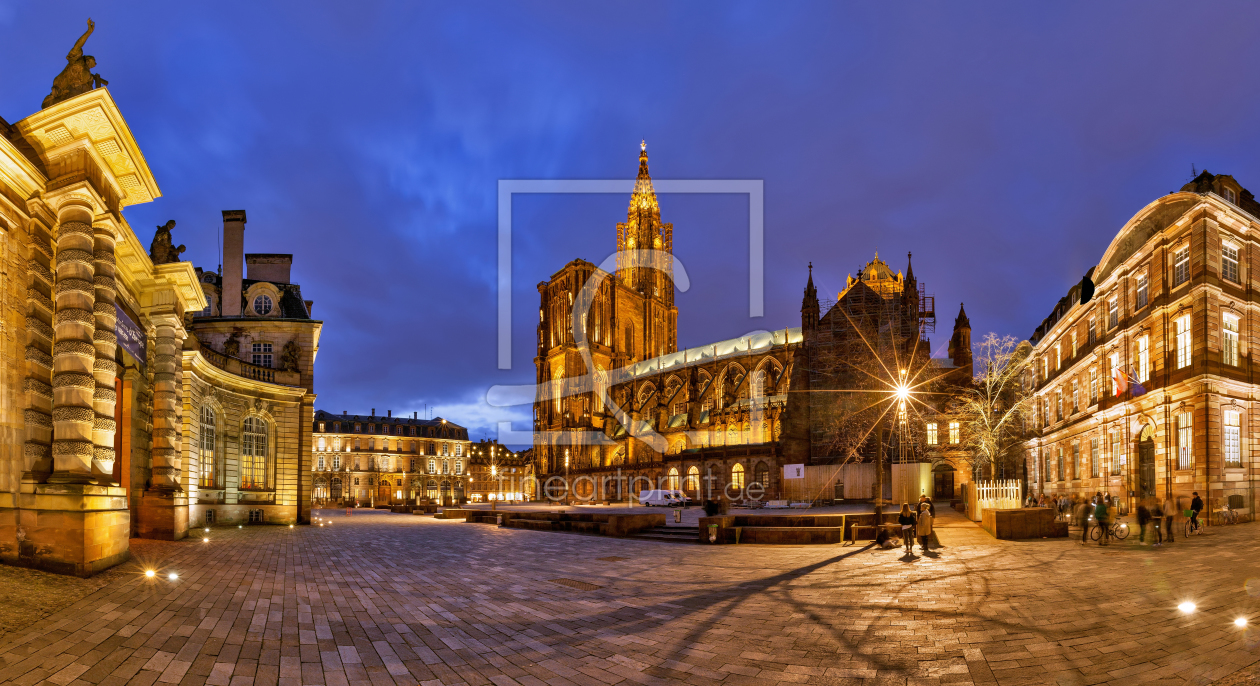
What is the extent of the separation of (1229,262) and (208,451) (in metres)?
42.9

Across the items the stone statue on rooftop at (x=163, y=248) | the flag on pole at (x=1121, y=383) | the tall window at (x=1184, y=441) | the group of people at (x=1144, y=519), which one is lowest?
the group of people at (x=1144, y=519)

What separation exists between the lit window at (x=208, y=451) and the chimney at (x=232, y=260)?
782 centimetres

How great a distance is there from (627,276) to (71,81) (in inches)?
3576

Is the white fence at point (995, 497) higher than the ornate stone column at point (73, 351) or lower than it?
lower

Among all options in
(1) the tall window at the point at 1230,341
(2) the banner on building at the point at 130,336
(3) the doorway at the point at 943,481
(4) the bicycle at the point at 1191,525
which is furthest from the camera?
(3) the doorway at the point at 943,481

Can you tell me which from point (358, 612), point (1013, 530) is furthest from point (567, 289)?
point (358, 612)

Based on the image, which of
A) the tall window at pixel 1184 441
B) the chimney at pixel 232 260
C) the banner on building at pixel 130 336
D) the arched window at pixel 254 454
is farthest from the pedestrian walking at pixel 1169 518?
the chimney at pixel 232 260

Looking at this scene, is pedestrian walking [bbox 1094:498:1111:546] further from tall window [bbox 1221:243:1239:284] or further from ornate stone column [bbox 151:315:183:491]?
ornate stone column [bbox 151:315:183:491]

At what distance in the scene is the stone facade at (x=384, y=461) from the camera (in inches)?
3691

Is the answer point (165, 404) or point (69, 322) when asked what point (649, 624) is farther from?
point (165, 404)

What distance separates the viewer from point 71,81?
12070 mm

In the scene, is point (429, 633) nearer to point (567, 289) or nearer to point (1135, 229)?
point (1135, 229)

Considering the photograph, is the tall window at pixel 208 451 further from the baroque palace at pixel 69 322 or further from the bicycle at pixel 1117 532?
the bicycle at pixel 1117 532

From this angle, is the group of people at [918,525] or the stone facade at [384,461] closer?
the group of people at [918,525]
